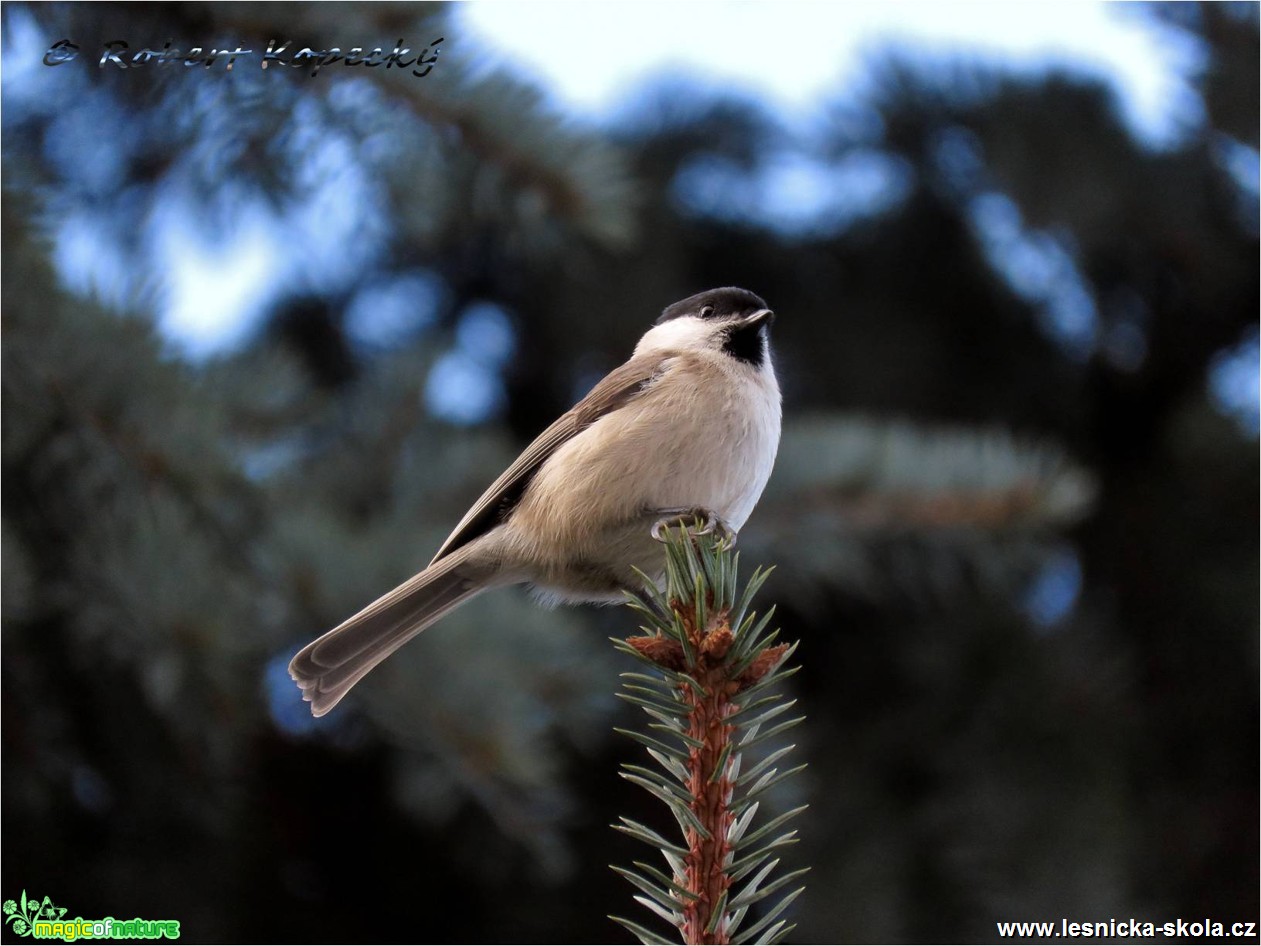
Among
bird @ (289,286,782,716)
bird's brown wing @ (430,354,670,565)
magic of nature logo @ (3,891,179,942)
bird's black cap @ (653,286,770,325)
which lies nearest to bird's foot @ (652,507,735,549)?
bird @ (289,286,782,716)

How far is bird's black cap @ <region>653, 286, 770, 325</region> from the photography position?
7.16 feet

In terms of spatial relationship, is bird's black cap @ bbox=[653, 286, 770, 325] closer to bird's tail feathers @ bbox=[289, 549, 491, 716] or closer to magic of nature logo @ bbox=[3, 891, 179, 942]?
bird's tail feathers @ bbox=[289, 549, 491, 716]

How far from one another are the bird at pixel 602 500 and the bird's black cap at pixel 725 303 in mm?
121

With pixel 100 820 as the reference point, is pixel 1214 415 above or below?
above

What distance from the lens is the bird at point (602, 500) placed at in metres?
1.77

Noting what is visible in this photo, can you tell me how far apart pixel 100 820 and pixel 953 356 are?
215cm

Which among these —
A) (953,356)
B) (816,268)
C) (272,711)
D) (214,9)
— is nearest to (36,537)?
(272,711)

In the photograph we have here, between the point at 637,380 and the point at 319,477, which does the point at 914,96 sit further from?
the point at 319,477

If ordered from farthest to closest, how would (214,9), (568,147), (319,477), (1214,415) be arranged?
(1214,415) < (319,477) < (568,147) < (214,9)

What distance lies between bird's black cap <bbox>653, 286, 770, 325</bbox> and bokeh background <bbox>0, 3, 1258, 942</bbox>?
8.3 inches

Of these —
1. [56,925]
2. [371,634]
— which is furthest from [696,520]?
[56,925]

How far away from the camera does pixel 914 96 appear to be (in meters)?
2.79

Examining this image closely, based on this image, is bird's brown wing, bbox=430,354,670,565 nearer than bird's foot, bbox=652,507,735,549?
No

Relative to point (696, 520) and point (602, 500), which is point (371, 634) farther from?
point (696, 520)
